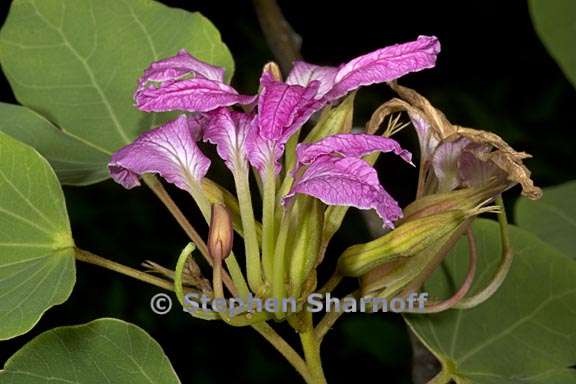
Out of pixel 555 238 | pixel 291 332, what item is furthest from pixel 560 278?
pixel 291 332

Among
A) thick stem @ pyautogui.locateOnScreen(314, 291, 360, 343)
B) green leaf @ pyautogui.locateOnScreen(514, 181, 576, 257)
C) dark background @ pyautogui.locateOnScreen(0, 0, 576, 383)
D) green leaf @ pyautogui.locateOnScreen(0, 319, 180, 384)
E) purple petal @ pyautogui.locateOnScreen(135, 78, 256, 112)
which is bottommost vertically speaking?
dark background @ pyautogui.locateOnScreen(0, 0, 576, 383)

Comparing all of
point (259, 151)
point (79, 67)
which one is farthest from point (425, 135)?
point (79, 67)

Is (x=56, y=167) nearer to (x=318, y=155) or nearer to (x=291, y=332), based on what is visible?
(x=318, y=155)

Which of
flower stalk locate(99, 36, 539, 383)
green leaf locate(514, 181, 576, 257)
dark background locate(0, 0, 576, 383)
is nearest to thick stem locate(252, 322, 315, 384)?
flower stalk locate(99, 36, 539, 383)

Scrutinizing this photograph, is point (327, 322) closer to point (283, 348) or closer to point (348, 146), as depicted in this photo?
point (283, 348)

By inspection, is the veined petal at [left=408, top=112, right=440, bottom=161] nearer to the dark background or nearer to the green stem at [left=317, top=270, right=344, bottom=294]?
the green stem at [left=317, top=270, right=344, bottom=294]
